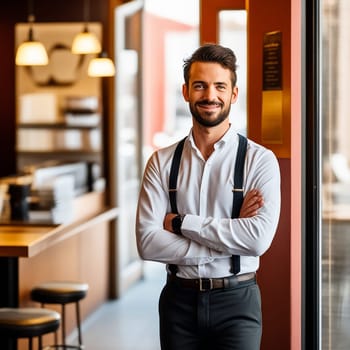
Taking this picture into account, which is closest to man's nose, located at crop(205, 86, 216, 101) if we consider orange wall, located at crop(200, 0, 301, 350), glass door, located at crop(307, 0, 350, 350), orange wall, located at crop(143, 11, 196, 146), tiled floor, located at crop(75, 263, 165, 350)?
orange wall, located at crop(200, 0, 301, 350)

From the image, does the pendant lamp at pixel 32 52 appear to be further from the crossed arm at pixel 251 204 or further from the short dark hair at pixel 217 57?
the crossed arm at pixel 251 204

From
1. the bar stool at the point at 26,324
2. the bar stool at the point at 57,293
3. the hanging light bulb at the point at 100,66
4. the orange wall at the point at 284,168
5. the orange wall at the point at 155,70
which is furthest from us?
the orange wall at the point at 155,70

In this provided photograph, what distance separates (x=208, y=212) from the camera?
307 cm

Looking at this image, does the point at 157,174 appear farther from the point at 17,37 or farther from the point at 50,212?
the point at 17,37

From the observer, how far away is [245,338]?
9.84ft

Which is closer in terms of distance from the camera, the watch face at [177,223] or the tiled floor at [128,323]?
the watch face at [177,223]

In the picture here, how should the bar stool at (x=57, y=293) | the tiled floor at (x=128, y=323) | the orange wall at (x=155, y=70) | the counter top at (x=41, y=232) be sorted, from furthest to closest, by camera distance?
the orange wall at (x=155, y=70)
the tiled floor at (x=128, y=323)
the bar stool at (x=57, y=293)
the counter top at (x=41, y=232)

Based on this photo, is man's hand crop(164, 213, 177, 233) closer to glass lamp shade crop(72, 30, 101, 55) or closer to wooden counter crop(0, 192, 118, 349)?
wooden counter crop(0, 192, 118, 349)

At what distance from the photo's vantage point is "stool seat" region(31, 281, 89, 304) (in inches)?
214

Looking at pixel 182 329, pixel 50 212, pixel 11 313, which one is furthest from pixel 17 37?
pixel 182 329

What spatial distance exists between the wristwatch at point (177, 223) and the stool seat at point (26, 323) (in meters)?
1.64

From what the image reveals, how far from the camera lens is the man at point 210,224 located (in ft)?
9.78

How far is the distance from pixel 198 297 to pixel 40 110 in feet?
21.6

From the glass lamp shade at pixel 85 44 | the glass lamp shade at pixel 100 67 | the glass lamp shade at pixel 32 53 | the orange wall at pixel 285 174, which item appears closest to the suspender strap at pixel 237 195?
the orange wall at pixel 285 174
